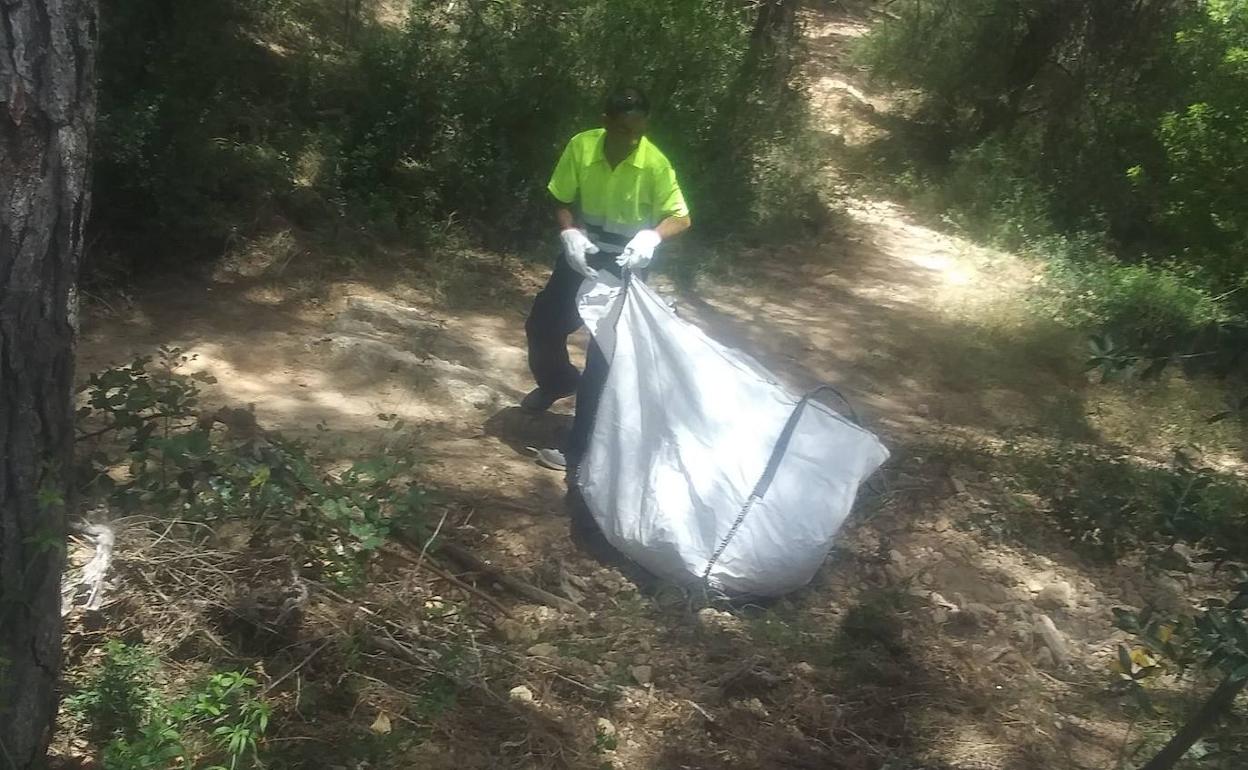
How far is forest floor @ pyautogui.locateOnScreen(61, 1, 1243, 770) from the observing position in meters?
2.77

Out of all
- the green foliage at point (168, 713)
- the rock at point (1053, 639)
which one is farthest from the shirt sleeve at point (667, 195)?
the green foliage at point (168, 713)

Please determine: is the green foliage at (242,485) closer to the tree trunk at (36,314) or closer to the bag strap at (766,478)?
the tree trunk at (36,314)

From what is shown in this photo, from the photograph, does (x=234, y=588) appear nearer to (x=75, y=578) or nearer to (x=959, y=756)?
(x=75, y=578)

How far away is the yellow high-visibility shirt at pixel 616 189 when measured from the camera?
3.86 m

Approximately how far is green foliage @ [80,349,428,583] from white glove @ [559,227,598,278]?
115 cm

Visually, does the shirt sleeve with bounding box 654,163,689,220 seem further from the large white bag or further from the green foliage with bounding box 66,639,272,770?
the green foliage with bounding box 66,639,272,770

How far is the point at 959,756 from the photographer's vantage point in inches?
115

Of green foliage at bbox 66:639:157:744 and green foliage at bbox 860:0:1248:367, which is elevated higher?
green foliage at bbox 860:0:1248:367

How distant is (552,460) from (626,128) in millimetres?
1324

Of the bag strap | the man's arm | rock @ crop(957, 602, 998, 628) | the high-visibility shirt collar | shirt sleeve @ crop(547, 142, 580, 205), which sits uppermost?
the high-visibility shirt collar

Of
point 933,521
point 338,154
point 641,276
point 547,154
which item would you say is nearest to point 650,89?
point 547,154

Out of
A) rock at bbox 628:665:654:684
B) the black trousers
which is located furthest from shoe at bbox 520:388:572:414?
rock at bbox 628:665:654:684

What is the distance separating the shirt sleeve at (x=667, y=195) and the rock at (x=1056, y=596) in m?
1.97

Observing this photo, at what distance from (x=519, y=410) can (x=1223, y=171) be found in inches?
244
